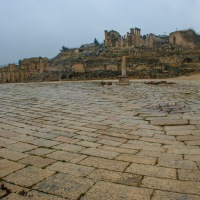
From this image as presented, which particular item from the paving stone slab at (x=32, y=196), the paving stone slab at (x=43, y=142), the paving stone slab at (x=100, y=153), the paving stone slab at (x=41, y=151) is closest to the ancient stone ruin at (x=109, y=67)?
the paving stone slab at (x=43, y=142)

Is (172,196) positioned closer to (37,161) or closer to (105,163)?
(105,163)

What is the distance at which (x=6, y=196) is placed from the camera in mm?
2080

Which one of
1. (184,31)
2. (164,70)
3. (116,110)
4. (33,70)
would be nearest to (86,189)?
(116,110)

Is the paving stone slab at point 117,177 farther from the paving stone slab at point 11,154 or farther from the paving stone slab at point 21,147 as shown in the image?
the paving stone slab at point 21,147

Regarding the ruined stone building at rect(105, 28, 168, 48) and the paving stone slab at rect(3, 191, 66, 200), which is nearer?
the paving stone slab at rect(3, 191, 66, 200)

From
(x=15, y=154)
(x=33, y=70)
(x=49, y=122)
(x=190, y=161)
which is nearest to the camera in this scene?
(x=190, y=161)

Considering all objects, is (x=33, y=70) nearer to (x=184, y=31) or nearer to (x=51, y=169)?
(x=184, y=31)

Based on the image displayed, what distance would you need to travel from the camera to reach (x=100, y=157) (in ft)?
9.83

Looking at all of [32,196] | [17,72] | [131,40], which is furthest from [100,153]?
[131,40]

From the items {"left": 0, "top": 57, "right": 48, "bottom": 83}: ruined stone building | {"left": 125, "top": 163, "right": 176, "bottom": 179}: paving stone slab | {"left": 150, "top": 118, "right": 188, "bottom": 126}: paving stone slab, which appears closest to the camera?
{"left": 125, "top": 163, "right": 176, "bottom": 179}: paving stone slab

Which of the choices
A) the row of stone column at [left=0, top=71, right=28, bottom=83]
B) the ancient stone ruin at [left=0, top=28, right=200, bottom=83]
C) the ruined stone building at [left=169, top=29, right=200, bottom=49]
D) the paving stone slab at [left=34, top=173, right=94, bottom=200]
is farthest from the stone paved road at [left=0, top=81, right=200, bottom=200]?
the ruined stone building at [left=169, top=29, right=200, bottom=49]

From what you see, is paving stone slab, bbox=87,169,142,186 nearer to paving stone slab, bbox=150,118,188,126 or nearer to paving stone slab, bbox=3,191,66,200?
paving stone slab, bbox=3,191,66,200

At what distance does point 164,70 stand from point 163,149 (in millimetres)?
25817

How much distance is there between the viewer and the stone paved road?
7.13ft
